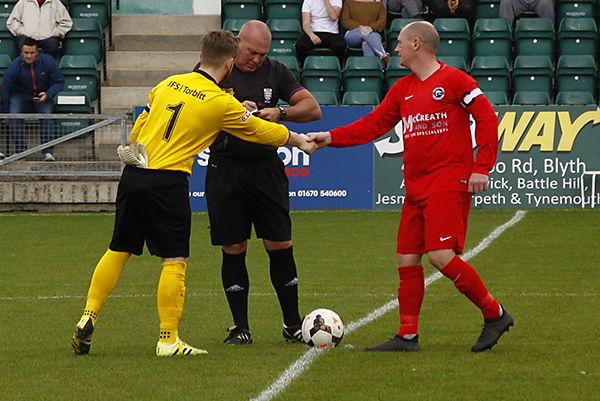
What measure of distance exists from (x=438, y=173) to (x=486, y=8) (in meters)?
15.4

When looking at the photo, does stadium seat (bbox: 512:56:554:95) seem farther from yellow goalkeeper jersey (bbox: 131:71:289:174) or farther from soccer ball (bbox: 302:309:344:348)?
yellow goalkeeper jersey (bbox: 131:71:289:174)

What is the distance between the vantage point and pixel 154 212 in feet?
23.9

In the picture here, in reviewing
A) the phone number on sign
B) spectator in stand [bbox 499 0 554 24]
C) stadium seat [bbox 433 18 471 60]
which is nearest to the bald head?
the phone number on sign

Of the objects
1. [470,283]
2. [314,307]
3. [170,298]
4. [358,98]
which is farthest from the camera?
[358,98]

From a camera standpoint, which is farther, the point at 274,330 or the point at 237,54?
the point at 274,330

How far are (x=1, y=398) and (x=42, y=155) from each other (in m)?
12.6

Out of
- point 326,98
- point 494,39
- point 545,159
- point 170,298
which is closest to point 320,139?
point 170,298

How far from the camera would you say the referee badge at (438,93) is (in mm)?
7339

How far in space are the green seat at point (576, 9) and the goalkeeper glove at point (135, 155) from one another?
15841mm

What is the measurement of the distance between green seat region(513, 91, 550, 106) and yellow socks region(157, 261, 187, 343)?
42.6 feet

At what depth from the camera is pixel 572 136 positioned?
17.8 metres

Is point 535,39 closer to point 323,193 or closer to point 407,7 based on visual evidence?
point 407,7

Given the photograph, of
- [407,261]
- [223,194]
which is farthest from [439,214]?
[223,194]

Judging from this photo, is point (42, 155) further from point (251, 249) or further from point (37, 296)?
point (37, 296)
